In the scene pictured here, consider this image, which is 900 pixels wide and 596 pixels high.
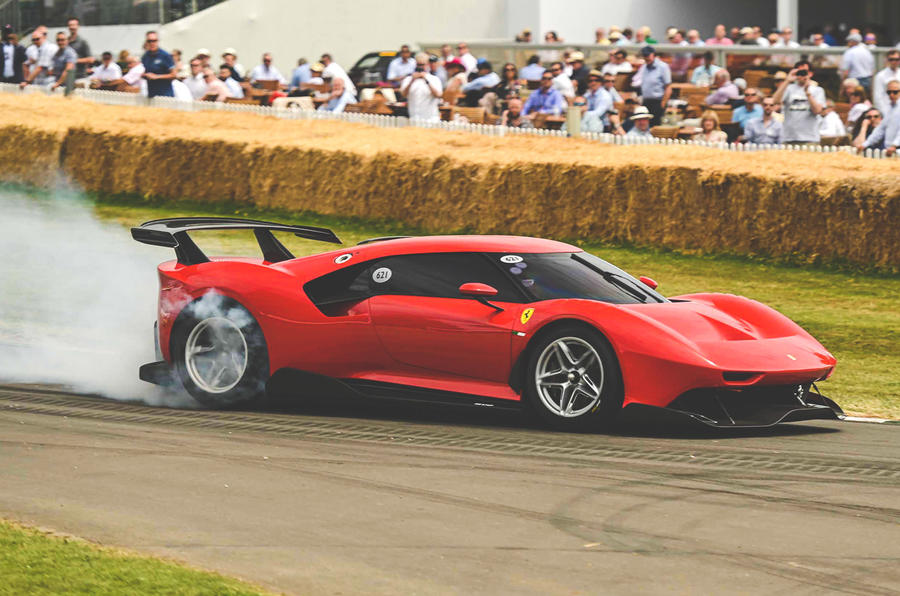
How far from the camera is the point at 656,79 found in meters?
21.4

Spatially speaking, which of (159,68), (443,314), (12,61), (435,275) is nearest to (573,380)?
(443,314)

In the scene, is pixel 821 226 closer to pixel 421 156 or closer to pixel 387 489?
pixel 421 156

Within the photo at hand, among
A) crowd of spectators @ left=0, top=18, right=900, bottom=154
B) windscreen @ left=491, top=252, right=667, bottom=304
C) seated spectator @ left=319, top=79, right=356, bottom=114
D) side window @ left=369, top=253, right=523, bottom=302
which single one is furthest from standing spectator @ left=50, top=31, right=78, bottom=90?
windscreen @ left=491, top=252, right=667, bottom=304

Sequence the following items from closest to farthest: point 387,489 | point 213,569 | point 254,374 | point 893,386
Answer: point 213,569
point 387,489
point 254,374
point 893,386

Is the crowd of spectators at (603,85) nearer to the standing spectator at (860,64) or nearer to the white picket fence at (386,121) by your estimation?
the standing spectator at (860,64)

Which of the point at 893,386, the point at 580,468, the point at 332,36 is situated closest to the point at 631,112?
the point at 893,386

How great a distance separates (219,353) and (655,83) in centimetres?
1287

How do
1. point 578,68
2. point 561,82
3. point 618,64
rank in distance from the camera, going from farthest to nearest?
point 578,68, point 618,64, point 561,82

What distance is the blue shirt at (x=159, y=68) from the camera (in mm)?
24422

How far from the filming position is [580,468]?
764 cm

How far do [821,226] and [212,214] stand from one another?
882 centimetres

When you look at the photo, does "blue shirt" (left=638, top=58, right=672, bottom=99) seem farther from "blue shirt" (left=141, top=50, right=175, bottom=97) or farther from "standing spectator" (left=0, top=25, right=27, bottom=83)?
"standing spectator" (left=0, top=25, right=27, bottom=83)

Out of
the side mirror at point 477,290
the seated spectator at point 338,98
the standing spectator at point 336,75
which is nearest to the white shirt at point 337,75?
the standing spectator at point 336,75

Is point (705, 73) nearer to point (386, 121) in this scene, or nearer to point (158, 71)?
point (386, 121)
